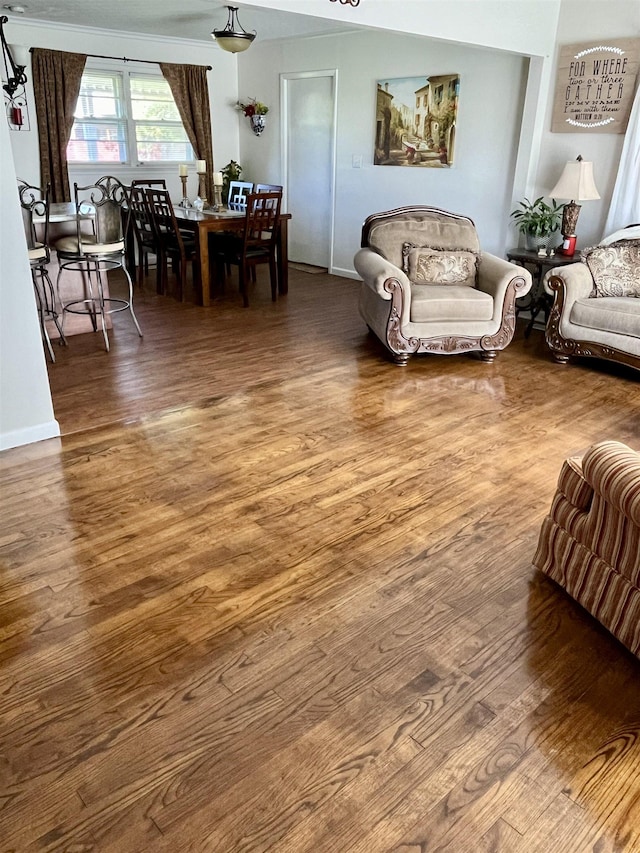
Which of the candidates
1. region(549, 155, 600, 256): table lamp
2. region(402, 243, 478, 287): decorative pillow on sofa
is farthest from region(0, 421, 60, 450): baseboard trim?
region(549, 155, 600, 256): table lamp

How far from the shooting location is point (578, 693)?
72.5 inches

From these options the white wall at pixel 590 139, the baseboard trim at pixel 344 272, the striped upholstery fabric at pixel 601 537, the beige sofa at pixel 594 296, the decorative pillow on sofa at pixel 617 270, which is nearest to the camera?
the striped upholstery fabric at pixel 601 537

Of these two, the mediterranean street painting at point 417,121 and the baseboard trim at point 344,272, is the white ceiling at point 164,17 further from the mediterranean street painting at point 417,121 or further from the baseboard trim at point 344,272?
the baseboard trim at point 344,272

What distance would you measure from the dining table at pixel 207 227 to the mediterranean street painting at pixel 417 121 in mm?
1411

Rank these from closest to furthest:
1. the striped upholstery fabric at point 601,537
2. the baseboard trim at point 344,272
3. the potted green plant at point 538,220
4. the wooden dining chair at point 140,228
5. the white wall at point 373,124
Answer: the striped upholstery fabric at point 601,537, the potted green plant at point 538,220, the white wall at point 373,124, the wooden dining chair at point 140,228, the baseboard trim at point 344,272

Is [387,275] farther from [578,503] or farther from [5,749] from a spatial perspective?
[5,749]

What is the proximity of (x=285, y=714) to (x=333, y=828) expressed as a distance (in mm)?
Answer: 344

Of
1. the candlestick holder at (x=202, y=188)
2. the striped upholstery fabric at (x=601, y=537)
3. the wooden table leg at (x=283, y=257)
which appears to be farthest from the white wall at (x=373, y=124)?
the striped upholstery fabric at (x=601, y=537)

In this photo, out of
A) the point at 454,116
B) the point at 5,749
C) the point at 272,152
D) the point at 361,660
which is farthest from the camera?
the point at 272,152

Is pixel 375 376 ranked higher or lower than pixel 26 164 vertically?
lower

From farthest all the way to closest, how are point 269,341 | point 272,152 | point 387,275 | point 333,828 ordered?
point 272,152, point 269,341, point 387,275, point 333,828

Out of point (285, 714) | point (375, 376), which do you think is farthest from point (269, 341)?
point (285, 714)

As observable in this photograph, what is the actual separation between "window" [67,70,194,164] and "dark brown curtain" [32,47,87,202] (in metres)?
0.16

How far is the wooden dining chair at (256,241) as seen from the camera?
5770 millimetres
